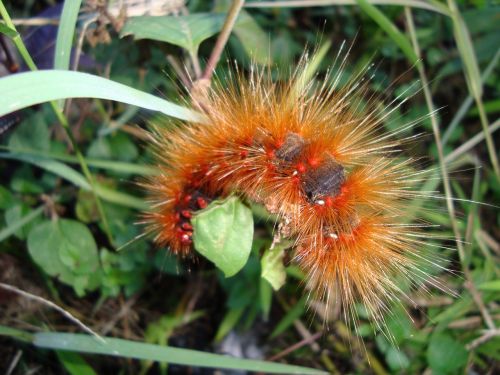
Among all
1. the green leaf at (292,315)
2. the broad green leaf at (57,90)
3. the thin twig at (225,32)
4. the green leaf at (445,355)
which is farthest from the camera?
the green leaf at (292,315)

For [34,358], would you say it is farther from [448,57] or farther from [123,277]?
[448,57]

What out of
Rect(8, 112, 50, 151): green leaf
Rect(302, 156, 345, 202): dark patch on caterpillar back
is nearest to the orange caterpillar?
Rect(302, 156, 345, 202): dark patch on caterpillar back

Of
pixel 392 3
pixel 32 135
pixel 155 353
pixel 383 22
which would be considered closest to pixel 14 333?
pixel 155 353

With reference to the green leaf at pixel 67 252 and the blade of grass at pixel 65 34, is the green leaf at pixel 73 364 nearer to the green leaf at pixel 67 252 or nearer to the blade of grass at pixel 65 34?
the green leaf at pixel 67 252

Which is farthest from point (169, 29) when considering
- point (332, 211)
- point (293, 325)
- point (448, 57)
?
point (448, 57)

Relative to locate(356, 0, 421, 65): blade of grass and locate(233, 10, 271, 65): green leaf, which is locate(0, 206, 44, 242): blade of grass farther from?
locate(356, 0, 421, 65): blade of grass

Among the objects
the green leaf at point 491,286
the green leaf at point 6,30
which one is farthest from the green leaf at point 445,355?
the green leaf at point 6,30
